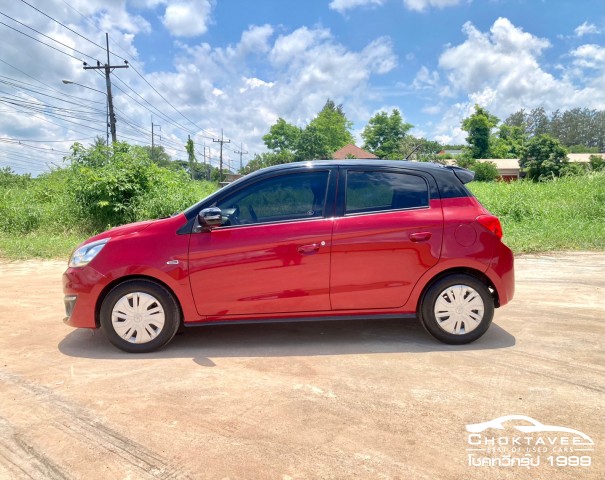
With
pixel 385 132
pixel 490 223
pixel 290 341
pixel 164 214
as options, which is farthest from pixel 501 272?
pixel 385 132

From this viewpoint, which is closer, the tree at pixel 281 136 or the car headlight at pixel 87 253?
the car headlight at pixel 87 253

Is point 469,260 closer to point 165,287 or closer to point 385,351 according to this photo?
point 385,351

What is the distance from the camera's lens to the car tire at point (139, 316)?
3.73 metres

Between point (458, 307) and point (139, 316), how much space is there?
2.85m

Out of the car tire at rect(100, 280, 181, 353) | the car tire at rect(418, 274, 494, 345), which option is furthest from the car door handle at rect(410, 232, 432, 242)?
the car tire at rect(100, 280, 181, 353)

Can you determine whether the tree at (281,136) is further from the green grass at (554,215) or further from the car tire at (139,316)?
the car tire at (139,316)

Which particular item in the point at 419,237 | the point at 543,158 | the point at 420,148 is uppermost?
the point at 420,148

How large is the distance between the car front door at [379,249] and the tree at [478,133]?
6803cm

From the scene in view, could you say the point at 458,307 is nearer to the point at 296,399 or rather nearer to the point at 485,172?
the point at 296,399

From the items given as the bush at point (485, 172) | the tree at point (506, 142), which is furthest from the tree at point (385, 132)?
the bush at point (485, 172)

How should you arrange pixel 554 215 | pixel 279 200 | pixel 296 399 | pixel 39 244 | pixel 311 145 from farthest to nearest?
pixel 311 145, pixel 554 215, pixel 39 244, pixel 279 200, pixel 296 399

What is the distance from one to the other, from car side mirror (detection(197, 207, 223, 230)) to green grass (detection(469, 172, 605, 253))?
6.96 m

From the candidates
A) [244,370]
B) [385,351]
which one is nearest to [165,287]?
[244,370]

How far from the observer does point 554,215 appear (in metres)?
12.4
